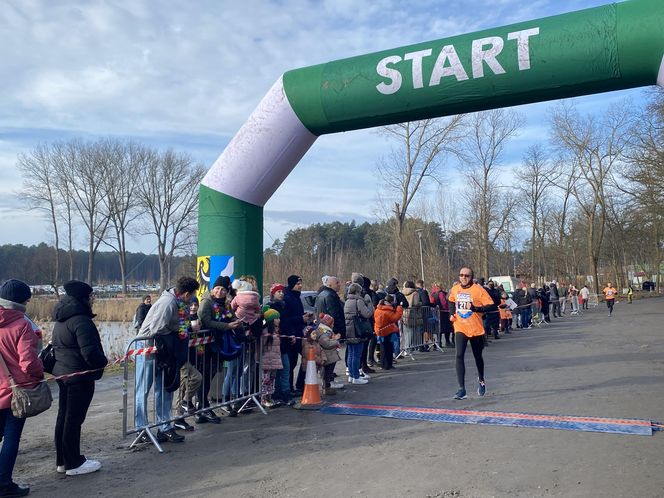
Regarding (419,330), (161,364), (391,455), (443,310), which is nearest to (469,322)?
(391,455)

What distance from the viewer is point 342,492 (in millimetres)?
4863

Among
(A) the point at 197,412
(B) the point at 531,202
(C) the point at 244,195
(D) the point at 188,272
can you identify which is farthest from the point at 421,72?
(B) the point at 531,202

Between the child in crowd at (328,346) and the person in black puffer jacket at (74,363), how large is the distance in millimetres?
4105

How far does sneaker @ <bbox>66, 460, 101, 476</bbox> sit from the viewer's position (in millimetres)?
5594

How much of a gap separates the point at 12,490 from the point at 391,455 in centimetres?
354

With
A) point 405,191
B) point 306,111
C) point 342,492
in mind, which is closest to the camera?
point 342,492

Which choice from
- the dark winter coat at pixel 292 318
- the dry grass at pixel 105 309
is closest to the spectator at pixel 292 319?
the dark winter coat at pixel 292 318

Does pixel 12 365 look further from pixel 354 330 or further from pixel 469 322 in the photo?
pixel 354 330

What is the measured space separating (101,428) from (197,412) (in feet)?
4.67

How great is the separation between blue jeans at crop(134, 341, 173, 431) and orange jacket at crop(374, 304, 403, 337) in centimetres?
584

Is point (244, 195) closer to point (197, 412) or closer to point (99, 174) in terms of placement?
Result: point (197, 412)

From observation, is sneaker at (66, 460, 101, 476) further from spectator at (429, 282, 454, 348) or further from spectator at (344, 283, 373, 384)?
spectator at (429, 282, 454, 348)

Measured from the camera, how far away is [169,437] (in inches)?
260

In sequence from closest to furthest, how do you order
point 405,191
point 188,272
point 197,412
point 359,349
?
point 197,412, point 359,349, point 405,191, point 188,272
